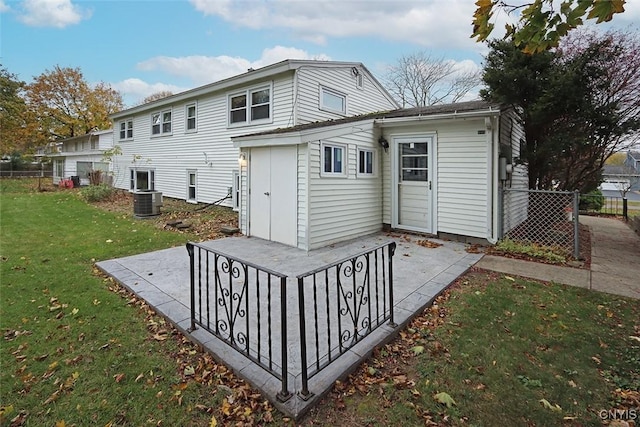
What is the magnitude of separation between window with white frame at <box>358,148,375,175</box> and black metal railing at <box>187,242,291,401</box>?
4212 millimetres

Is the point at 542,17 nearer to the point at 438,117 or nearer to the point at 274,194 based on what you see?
the point at 438,117

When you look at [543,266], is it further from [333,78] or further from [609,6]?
[333,78]

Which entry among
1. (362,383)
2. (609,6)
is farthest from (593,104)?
(362,383)

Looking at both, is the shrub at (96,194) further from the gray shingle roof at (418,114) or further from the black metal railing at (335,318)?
the black metal railing at (335,318)

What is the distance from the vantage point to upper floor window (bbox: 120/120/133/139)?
17531mm

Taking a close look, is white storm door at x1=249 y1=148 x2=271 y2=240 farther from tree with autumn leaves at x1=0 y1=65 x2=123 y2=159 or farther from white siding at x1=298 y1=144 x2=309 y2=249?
tree with autumn leaves at x1=0 y1=65 x2=123 y2=159

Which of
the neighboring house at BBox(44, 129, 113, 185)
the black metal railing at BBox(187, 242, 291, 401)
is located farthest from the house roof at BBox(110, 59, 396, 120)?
the neighboring house at BBox(44, 129, 113, 185)

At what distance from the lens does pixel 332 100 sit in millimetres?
11180

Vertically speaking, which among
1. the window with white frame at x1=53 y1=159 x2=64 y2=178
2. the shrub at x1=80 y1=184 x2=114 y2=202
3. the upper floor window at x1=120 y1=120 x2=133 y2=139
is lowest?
the shrub at x1=80 y1=184 x2=114 y2=202

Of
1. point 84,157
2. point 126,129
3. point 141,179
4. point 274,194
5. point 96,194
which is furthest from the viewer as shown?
point 84,157

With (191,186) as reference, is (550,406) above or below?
below

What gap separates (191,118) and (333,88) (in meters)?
6.36

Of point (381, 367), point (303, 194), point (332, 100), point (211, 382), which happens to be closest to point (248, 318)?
point (211, 382)

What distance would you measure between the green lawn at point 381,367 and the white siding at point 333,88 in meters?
7.49
